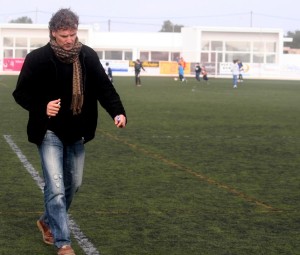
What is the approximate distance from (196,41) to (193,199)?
84.4 meters

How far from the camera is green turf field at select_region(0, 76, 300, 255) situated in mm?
7734

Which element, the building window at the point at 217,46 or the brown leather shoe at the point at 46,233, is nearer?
the brown leather shoe at the point at 46,233

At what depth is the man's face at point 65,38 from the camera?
21.7ft

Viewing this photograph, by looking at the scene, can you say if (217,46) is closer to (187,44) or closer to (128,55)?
(187,44)

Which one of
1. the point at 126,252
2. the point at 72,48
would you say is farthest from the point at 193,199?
the point at 72,48

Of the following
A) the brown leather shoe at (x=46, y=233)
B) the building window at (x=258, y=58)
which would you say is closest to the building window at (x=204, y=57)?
the building window at (x=258, y=58)

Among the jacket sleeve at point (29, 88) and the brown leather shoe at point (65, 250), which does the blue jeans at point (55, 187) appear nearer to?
the brown leather shoe at point (65, 250)

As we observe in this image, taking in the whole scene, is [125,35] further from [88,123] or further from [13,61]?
[88,123]

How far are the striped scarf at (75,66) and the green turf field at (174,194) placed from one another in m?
1.29

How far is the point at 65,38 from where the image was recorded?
663cm

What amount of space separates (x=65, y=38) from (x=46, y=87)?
438 millimetres

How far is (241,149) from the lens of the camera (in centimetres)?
1562

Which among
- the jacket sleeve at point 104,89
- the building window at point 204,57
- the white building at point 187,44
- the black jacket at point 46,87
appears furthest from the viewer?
the building window at point 204,57

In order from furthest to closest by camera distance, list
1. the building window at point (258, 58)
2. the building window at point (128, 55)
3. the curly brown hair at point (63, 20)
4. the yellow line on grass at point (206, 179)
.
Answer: the building window at point (128, 55), the building window at point (258, 58), the yellow line on grass at point (206, 179), the curly brown hair at point (63, 20)
